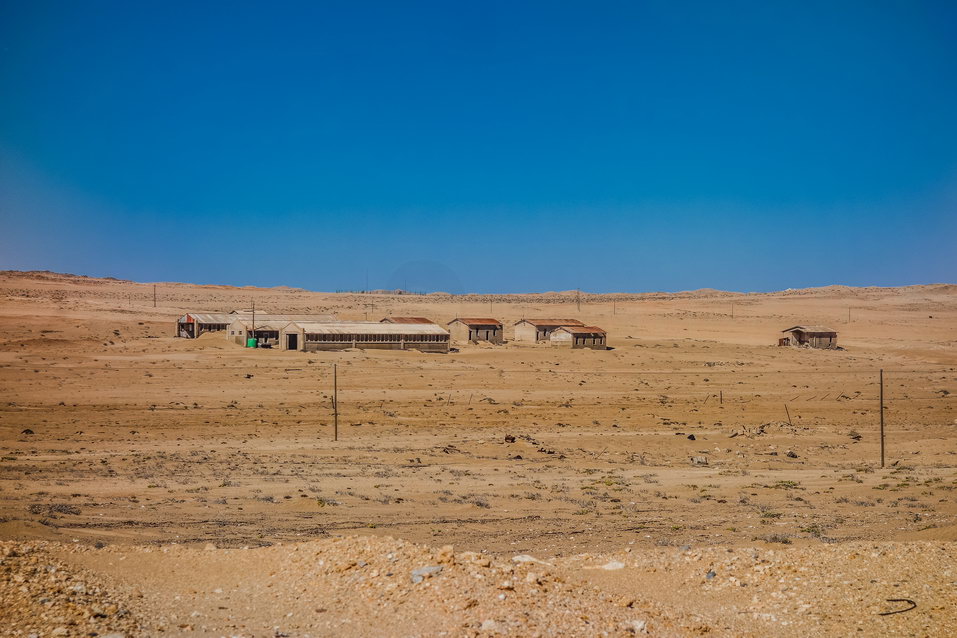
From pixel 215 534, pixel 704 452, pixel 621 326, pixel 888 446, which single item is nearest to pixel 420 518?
pixel 215 534

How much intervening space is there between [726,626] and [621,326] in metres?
79.0

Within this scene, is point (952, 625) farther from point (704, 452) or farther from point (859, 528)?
point (704, 452)

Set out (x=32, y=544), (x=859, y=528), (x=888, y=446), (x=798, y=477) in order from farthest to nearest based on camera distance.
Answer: (x=888, y=446)
(x=798, y=477)
(x=859, y=528)
(x=32, y=544)

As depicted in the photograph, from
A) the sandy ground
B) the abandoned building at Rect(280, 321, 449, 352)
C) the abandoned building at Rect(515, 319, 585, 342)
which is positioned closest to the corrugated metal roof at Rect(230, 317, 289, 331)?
the abandoned building at Rect(280, 321, 449, 352)

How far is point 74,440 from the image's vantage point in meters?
28.9

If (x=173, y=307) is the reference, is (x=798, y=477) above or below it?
below

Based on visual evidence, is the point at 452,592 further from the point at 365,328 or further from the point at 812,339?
the point at 812,339

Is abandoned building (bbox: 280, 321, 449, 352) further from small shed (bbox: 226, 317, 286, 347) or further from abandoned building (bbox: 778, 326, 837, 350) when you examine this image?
abandoned building (bbox: 778, 326, 837, 350)

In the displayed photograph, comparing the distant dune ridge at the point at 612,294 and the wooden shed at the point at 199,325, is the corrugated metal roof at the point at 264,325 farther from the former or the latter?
the distant dune ridge at the point at 612,294

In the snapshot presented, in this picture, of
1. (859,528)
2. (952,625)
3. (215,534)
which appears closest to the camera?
(952,625)

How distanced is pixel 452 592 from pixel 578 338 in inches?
2117

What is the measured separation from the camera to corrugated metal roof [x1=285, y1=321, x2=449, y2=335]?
54366mm

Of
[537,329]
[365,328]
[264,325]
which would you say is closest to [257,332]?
[264,325]

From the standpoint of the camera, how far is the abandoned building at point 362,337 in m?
53.8
